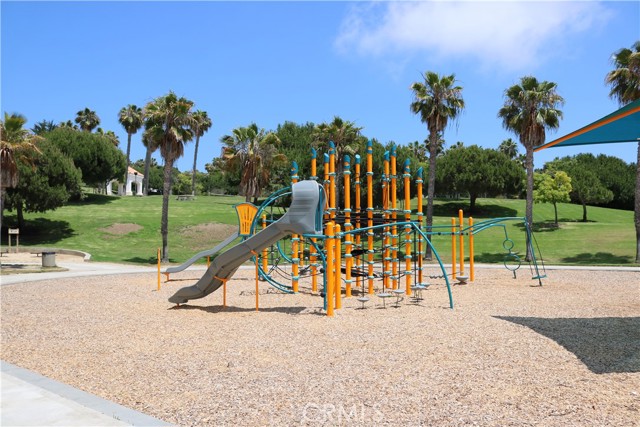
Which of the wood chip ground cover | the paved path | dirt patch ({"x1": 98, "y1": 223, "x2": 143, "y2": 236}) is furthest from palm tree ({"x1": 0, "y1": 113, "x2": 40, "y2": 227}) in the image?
the paved path

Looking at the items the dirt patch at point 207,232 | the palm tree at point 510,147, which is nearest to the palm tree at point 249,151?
the dirt patch at point 207,232

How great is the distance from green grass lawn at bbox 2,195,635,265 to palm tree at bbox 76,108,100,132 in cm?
2620

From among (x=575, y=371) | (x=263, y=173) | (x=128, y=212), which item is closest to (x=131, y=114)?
(x=128, y=212)

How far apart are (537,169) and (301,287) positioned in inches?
3616

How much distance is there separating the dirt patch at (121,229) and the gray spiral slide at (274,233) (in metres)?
28.9

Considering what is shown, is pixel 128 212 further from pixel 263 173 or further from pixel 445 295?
pixel 445 295

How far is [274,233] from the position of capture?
476 inches

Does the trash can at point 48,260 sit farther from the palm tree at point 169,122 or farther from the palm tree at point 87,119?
the palm tree at point 87,119

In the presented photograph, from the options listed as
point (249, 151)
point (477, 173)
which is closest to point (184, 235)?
point (249, 151)

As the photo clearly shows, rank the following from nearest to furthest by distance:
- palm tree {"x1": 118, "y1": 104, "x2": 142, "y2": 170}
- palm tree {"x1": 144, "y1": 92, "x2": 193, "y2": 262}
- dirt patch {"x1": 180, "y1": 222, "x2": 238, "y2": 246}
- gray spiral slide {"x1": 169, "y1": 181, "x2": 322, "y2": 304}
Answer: gray spiral slide {"x1": 169, "y1": 181, "x2": 322, "y2": 304} → palm tree {"x1": 144, "y1": 92, "x2": 193, "y2": 262} → dirt patch {"x1": 180, "y1": 222, "x2": 238, "y2": 246} → palm tree {"x1": 118, "y1": 104, "x2": 142, "y2": 170}

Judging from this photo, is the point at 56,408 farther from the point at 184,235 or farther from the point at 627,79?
the point at 184,235

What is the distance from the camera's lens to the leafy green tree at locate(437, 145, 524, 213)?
60750 mm

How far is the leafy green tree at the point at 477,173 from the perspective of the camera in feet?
199

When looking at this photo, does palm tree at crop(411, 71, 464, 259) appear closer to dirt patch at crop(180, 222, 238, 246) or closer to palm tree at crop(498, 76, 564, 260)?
palm tree at crop(498, 76, 564, 260)
